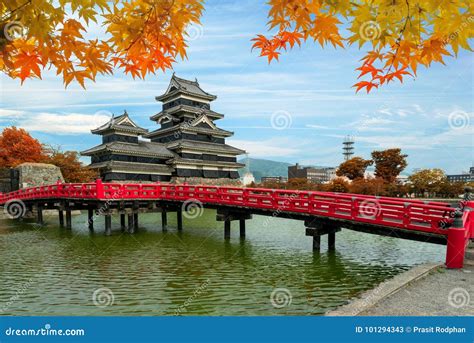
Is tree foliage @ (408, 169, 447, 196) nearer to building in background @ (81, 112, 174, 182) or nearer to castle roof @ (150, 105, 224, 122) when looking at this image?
castle roof @ (150, 105, 224, 122)

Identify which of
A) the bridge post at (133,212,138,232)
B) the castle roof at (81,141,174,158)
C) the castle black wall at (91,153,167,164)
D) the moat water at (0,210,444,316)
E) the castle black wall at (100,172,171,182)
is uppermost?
the castle roof at (81,141,174,158)

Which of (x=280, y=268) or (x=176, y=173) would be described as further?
(x=176, y=173)

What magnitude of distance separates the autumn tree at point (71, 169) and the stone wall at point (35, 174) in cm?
399

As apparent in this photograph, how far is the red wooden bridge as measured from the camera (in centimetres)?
947

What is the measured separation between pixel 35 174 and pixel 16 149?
32.6 ft

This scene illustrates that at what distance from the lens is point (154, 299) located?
26.1 feet

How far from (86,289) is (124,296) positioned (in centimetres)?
149

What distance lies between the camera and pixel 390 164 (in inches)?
2030

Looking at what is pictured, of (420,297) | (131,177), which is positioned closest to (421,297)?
(420,297)

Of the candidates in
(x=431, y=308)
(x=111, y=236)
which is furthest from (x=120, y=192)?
(x=431, y=308)

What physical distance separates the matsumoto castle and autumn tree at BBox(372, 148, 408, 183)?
23350 millimetres

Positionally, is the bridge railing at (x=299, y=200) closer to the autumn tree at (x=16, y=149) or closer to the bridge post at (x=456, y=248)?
the bridge post at (x=456, y=248)

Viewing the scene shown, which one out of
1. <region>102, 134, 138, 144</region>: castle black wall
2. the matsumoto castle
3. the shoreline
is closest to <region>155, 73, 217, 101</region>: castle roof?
the matsumoto castle

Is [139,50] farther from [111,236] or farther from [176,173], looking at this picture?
[176,173]
